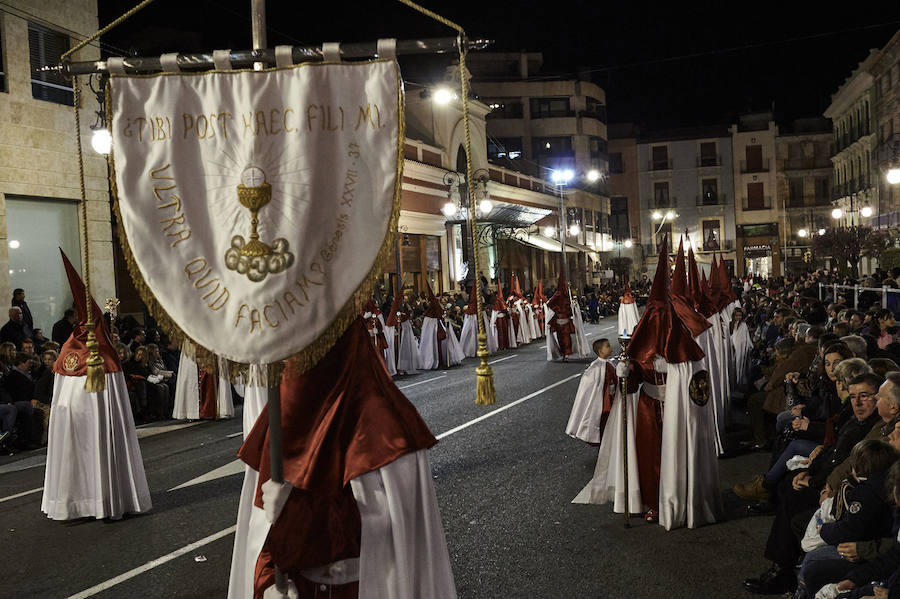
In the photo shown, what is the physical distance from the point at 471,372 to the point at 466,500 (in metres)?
11.5

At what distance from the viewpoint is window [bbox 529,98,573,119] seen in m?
57.8

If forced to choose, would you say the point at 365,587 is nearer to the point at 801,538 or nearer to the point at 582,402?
the point at 801,538

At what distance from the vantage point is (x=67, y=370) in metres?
8.20

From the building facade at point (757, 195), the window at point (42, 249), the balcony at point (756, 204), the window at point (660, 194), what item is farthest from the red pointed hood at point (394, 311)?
the balcony at point (756, 204)

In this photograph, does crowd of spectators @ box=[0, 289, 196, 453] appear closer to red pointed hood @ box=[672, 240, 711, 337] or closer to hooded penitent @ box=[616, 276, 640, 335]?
red pointed hood @ box=[672, 240, 711, 337]

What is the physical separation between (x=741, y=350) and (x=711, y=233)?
55.9m

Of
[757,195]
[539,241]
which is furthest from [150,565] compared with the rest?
[757,195]

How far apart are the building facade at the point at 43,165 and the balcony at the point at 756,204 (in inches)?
2273

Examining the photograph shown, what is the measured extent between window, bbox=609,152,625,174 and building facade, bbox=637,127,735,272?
149 centimetres

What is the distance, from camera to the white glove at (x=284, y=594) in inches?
134

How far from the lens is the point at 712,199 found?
67375 millimetres

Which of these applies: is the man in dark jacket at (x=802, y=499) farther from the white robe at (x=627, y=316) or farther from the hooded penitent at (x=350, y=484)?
the white robe at (x=627, y=316)

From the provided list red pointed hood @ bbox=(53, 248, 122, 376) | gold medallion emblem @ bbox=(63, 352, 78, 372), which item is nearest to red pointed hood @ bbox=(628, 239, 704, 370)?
red pointed hood @ bbox=(53, 248, 122, 376)

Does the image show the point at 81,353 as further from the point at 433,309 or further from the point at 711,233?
the point at 711,233
